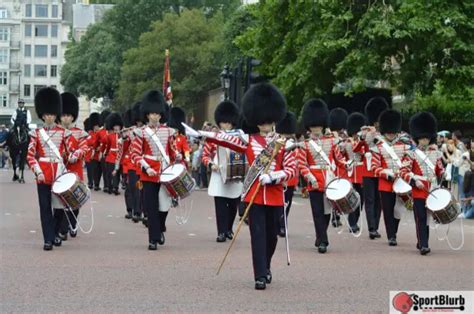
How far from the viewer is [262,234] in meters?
11.3

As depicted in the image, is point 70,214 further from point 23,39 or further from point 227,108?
point 23,39

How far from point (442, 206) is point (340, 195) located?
4.23ft

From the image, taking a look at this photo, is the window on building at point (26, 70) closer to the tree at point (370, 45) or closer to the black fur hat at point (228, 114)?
the tree at point (370, 45)

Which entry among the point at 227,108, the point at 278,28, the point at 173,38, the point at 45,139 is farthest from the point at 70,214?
the point at 173,38

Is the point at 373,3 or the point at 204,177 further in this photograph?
the point at 204,177

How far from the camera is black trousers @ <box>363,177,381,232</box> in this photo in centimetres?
1711

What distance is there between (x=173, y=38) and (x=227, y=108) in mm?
45893

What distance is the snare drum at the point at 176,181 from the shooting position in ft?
48.9

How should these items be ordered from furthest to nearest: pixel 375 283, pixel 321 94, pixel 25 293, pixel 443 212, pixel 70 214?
pixel 321 94 < pixel 70 214 < pixel 443 212 < pixel 375 283 < pixel 25 293

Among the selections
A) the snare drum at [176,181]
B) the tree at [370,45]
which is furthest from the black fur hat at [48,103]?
the tree at [370,45]

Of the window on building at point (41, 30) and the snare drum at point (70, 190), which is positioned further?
the window on building at point (41, 30)

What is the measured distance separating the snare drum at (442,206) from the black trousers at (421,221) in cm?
15

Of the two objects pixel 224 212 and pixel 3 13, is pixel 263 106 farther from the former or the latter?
pixel 3 13

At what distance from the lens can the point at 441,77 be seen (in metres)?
32.6
